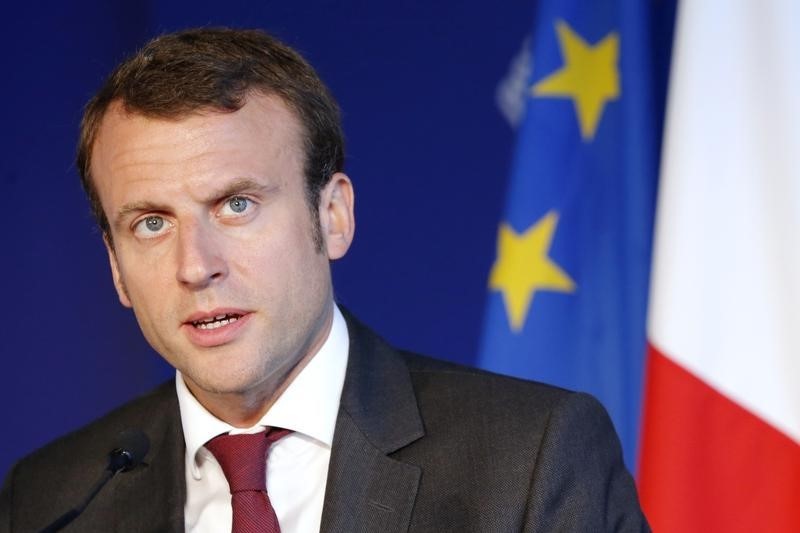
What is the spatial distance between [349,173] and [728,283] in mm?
1388

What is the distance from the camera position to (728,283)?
2.38m

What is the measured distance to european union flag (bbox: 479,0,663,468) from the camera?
270 cm

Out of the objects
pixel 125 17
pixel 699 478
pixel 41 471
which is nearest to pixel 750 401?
pixel 699 478

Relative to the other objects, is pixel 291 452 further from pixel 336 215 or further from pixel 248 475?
pixel 336 215

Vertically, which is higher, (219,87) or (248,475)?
(219,87)

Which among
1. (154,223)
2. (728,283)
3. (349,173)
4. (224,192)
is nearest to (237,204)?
(224,192)

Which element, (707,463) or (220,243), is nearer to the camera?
(220,243)

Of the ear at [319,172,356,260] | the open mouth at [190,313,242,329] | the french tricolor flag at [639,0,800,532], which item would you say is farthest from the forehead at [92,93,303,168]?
the french tricolor flag at [639,0,800,532]

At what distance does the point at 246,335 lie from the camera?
2016mm

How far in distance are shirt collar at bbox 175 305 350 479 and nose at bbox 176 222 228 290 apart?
0.85 ft

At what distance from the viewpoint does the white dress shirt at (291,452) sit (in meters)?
2.11

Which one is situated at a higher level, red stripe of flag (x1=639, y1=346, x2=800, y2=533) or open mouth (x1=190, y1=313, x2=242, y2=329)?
open mouth (x1=190, y1=313, x2=242, y2=329)

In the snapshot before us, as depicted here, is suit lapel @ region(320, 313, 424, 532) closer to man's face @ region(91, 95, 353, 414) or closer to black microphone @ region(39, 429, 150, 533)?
man's face @ region(91, 95, 353, 414)

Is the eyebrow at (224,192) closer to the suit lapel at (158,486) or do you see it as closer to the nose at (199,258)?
the nose at (199,258)
